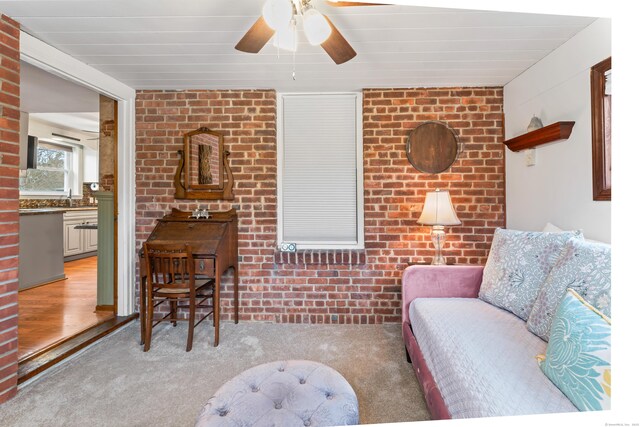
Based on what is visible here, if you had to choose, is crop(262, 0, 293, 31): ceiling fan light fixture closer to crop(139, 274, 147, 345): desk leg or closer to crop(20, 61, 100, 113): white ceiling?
crop(139, 274, 147, 345): desk leg

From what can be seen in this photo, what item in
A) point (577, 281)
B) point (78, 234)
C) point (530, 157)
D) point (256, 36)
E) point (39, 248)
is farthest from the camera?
point (78, 234)

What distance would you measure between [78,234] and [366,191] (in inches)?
231

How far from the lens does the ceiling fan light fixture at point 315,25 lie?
1.46 metres

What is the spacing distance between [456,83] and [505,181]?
3.42ft

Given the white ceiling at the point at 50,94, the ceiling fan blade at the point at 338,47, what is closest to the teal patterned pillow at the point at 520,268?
the ceiling fan blade at the point at 338,47

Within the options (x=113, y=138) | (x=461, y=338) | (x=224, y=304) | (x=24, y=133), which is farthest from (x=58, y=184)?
(x=461, y=338)

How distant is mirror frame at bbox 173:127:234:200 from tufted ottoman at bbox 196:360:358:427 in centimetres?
201

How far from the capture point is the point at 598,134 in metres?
1.93

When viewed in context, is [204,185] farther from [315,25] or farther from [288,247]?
[315,25]

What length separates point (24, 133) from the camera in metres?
4.80

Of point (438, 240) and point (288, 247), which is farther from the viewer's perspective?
point (288, 247)

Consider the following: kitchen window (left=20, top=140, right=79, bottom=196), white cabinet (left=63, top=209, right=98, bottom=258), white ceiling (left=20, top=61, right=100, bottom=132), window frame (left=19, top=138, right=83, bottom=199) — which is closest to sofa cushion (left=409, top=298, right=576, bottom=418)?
white ceiling (left=20, top=61, right=100, bottom=132)

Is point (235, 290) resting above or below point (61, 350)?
above

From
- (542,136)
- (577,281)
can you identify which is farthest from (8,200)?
(542,136)
